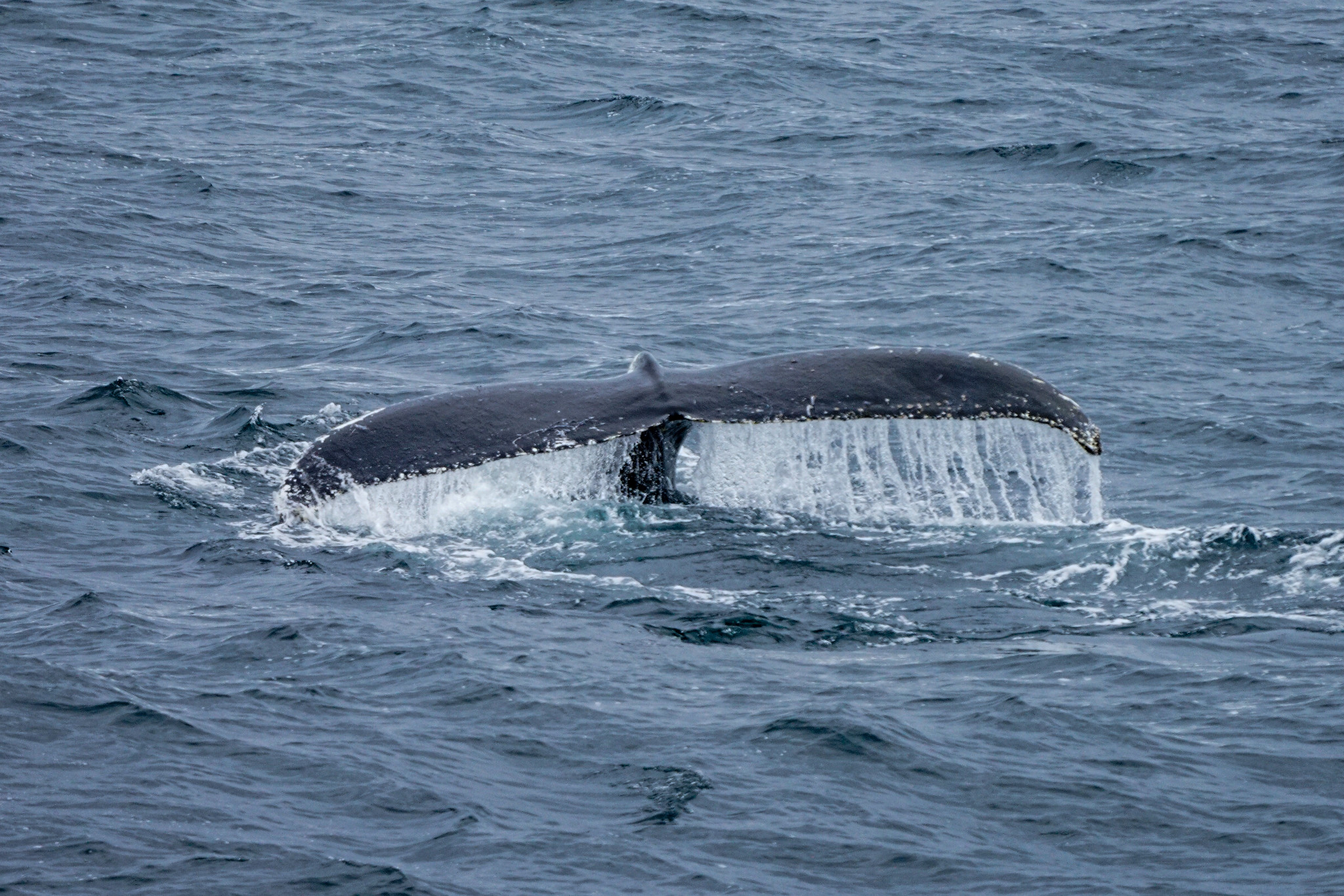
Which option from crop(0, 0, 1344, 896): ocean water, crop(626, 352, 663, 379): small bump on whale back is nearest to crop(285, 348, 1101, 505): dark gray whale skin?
crop(626, 352, 663, 379): small bump on whale back

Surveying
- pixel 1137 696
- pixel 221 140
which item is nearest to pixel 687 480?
pixel 1137 696

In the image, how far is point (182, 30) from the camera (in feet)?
95.1

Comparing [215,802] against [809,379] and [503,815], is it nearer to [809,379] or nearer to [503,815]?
[503,815]

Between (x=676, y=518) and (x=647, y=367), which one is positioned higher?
(x=647, y=367)

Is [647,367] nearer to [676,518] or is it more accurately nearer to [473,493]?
[676,518]

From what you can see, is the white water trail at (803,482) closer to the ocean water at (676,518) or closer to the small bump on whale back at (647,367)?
the ocean water at (676,518)

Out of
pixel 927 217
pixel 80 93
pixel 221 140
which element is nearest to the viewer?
pixel 927 217

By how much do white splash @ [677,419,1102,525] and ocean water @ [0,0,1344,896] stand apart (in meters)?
0.07

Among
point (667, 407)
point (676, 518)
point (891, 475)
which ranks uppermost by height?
point (667, 407)

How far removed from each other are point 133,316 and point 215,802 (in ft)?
32.4

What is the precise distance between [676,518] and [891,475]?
2243mm

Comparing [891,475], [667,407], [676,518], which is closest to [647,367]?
[667,407]

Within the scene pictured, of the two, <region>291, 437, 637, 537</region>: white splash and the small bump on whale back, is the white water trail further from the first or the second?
the small bump on whale back

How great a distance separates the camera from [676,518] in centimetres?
980
